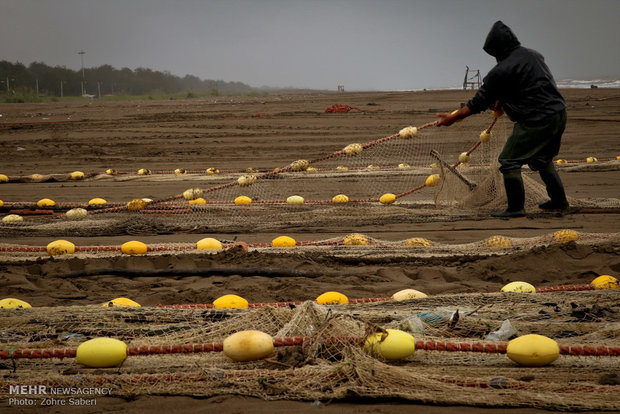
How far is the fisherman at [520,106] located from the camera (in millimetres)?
6062

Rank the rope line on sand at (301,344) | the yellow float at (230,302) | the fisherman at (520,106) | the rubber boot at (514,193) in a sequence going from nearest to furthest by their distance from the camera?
the rope line on sand at (301,344), the yellow float at (230,302), the fisherman at (520,106), the rubber boot at (514,193)

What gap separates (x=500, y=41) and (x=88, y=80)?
6393cm

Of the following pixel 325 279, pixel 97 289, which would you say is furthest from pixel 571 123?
pixel 97 289

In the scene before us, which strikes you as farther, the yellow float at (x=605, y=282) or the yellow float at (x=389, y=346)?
the yellow float at (x=605, y=282)

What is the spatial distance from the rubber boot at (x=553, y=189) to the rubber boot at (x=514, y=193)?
1.03ft

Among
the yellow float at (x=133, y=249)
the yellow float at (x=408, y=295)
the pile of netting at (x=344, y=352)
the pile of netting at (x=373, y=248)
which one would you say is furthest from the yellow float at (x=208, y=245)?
the yellow float at (x=408, y=295)

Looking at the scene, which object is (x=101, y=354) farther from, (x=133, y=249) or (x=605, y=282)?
(x=605, y=282)

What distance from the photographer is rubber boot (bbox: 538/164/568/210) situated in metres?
6.22

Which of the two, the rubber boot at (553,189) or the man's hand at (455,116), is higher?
the man's hand at (455,116)

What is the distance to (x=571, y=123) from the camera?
16297mm

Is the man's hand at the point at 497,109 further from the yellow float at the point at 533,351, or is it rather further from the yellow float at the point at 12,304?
the yellow float at the point at 12,304

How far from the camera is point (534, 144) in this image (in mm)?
6145

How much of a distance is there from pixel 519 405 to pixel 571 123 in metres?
16.1

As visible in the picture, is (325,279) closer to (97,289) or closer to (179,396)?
(97,289)
